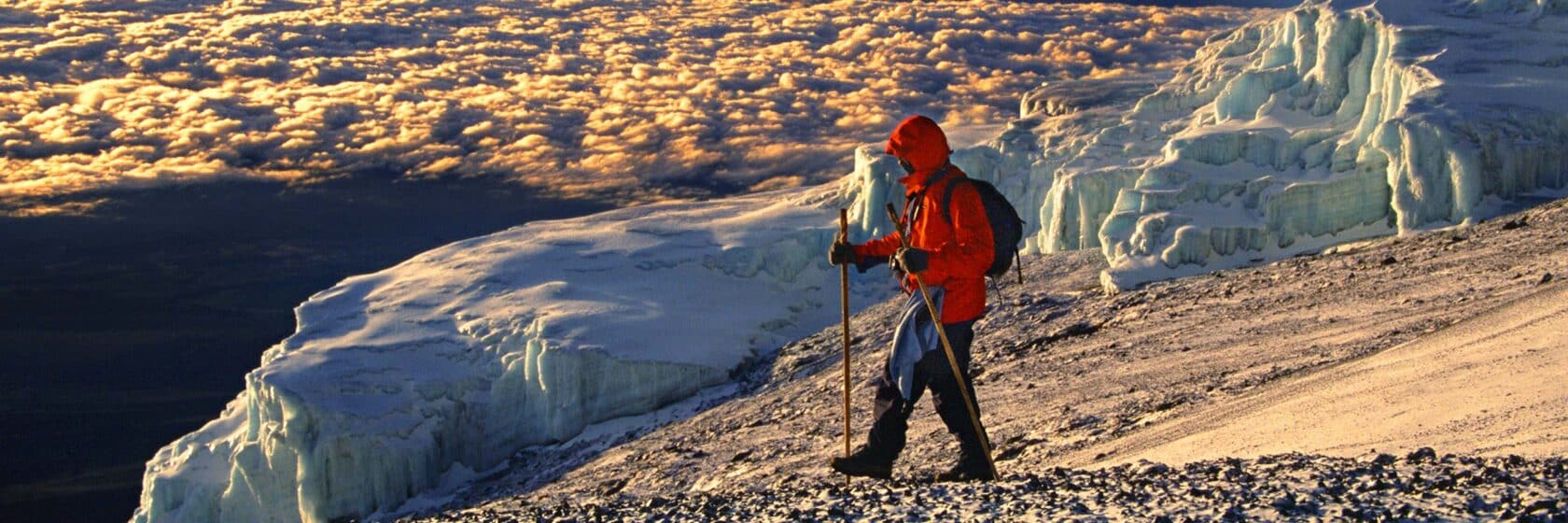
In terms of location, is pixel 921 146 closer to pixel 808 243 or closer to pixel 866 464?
pixel 866 464

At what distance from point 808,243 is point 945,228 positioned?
57823 mm

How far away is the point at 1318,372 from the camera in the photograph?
47.0ft

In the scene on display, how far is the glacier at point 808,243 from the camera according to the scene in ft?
119

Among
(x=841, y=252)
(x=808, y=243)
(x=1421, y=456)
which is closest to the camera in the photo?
→ (x=1421, y=456)

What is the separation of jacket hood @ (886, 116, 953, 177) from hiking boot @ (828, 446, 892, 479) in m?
1.99

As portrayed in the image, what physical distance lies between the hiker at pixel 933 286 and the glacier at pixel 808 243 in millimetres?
26049

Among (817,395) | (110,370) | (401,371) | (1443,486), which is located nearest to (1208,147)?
(817,395)

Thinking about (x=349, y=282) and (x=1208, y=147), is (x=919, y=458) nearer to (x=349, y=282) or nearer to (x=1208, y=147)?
(x=1208, y=147)

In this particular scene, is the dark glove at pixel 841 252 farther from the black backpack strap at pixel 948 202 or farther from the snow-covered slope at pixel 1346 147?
the snow-covered slope at pixel 1346 147

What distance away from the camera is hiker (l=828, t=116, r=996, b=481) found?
10.2 metres

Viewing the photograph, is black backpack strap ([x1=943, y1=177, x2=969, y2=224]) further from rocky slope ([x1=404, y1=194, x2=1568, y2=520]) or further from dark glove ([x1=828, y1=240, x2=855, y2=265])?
rocky slope ([x1=404, y1=194, x2=1568, y2=520])

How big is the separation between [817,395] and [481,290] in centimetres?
2685

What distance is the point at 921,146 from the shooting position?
34.4 ft

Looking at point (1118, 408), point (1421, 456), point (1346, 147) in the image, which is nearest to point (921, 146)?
point (1421, 456)
